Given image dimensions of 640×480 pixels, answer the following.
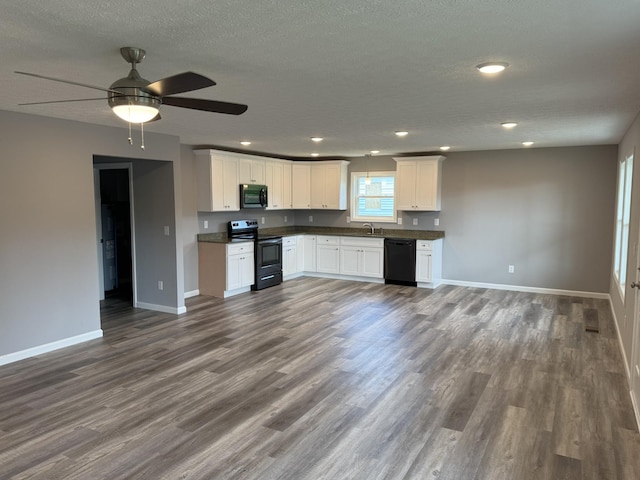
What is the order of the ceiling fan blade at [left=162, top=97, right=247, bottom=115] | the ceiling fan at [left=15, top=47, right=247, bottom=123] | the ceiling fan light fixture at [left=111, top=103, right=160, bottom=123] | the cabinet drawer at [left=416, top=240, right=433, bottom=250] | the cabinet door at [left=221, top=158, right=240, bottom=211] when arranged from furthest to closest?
1. the cabinet drawer at [left=416, top=240, right=433, bottom=250]
2. the cabinet door at [left=221, top=158, right=240, bottom=211]
3. the ceiling fan blade at [left=162, top=97, right=247, bottom=115]
4. the ceiling fan light fixture at [left=111, top=103, right=160, bottom=123]
5. the ceiling fan at [left=15, top=47, right=247, bottom=123]

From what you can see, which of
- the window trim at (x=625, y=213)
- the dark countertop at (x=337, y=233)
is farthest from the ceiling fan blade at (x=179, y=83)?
the dark countertop at (x=337, y=233)

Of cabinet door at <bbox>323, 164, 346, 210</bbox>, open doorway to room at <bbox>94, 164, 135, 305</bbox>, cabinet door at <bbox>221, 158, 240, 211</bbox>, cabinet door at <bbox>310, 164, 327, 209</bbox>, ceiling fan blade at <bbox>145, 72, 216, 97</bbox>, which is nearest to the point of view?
ceiling fan blade at <bbox>145, 72, 216, 97</bbox>

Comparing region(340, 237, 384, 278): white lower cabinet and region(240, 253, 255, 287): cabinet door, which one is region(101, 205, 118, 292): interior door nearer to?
region(240, 253, 255, 287): cabinet door

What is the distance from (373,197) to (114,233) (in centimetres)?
468

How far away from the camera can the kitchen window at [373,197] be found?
8586mm

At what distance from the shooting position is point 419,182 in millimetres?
7895

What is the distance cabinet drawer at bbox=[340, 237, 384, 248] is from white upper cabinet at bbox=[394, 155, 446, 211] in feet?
2.47

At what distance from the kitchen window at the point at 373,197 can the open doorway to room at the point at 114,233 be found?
4.14 metres

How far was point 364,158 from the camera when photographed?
873 cm

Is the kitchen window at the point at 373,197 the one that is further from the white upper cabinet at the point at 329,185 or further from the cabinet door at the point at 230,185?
the cabinet door at the point at 230,185

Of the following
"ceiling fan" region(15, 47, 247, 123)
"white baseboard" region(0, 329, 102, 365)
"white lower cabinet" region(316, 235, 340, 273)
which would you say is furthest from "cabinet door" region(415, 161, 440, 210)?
"ceiling fan" region(15, 47, 247, 123)

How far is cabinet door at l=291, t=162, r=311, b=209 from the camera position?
8.84 metres

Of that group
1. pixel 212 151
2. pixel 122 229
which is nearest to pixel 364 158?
pixel 212 151

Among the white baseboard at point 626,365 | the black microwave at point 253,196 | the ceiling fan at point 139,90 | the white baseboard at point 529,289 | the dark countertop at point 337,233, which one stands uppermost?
the ceiling fan at point 139,90
